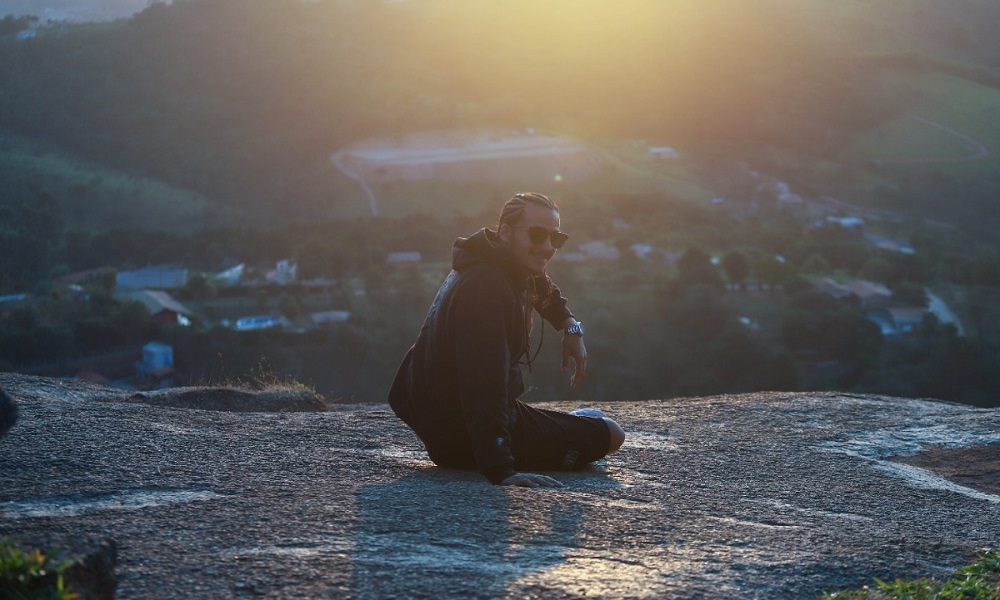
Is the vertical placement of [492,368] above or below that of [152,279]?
below

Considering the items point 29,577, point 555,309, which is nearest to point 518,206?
point 555,309

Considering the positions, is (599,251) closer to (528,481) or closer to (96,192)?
(96,192)

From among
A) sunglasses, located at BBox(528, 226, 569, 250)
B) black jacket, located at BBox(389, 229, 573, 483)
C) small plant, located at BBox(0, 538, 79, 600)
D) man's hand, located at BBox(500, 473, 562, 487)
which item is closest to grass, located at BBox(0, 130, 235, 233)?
black jacket, located at BBox(389, 229, 573, 483)

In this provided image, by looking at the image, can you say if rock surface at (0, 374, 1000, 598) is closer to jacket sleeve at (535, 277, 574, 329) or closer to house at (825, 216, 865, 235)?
jacket sleeve at (535, 277, 574, 329)

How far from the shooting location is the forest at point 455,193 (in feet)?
58.2

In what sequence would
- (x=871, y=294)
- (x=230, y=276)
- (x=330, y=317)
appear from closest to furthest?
(x=330, y=317)
(x=230, y=276)
(x=871, y=294)

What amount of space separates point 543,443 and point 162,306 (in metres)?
14.5

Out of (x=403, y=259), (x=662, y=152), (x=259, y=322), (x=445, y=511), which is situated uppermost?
(x=662, y=152)

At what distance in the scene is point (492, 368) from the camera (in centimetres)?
391

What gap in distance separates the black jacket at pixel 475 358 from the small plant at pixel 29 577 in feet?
6.37

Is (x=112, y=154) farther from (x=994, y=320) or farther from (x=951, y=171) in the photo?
(x=951, y=171)

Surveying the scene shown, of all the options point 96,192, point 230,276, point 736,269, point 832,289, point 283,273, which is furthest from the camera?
point 96,192

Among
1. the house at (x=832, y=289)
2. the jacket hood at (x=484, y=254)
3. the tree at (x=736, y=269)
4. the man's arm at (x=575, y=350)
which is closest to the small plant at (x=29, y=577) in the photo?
the jacket hood at (x=484, y=254)

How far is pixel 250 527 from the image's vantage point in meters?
3.15
